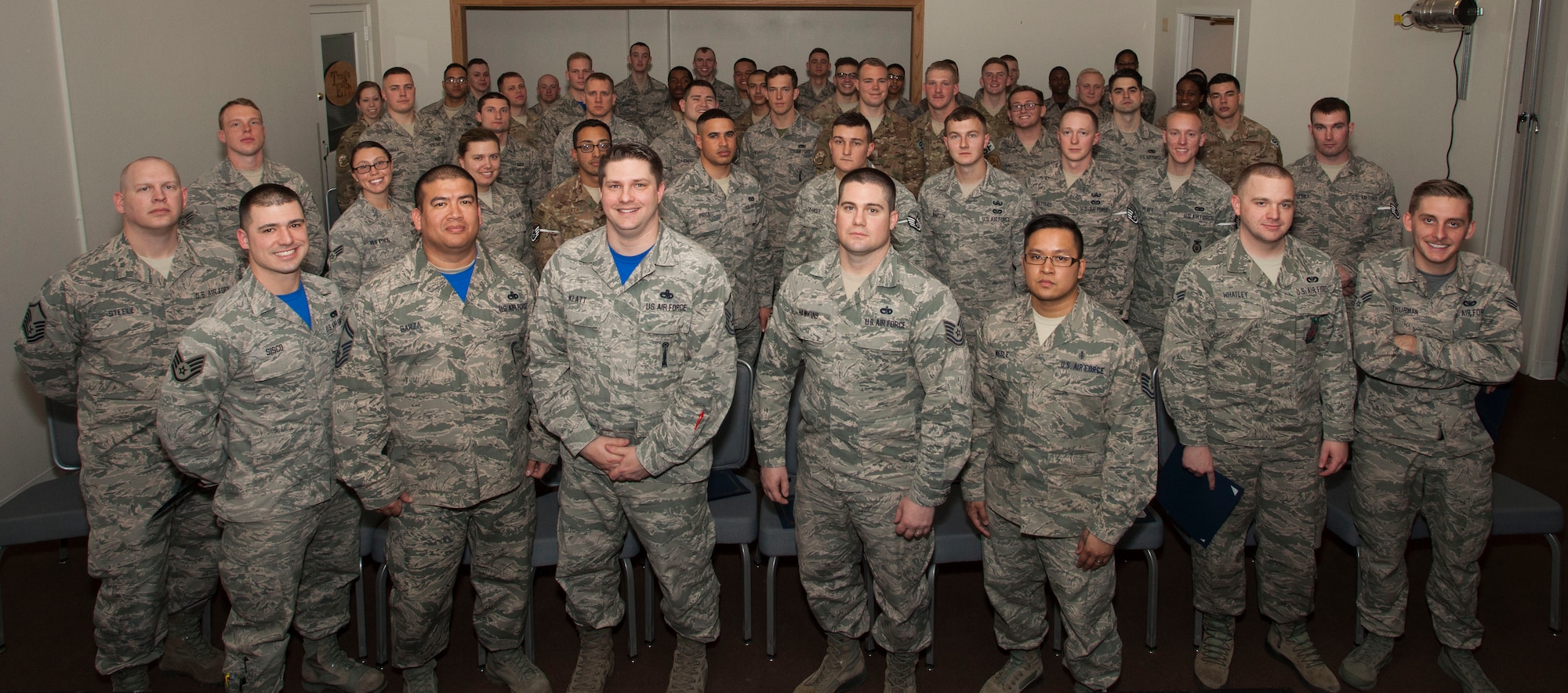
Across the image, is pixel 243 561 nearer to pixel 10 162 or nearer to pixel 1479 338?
pixel 10 162

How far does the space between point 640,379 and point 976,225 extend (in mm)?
1948

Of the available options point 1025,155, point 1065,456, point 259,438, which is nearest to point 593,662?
point 259,438

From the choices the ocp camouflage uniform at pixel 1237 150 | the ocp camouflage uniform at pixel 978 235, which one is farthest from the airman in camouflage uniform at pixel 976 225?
the ocp camouflage uniform at pixel 1237 150

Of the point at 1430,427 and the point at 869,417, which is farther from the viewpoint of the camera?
the point at 1430,427

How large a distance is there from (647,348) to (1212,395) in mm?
1776

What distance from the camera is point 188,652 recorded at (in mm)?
3496

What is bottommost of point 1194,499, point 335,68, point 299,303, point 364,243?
point 1194,499

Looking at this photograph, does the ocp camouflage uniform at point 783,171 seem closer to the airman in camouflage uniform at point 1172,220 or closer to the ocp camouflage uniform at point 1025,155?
the ocp camouflage uniform at point 1025,155

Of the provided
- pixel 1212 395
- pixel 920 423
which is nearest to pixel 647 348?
pixel 920 423

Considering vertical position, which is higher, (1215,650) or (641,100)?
(641,100)

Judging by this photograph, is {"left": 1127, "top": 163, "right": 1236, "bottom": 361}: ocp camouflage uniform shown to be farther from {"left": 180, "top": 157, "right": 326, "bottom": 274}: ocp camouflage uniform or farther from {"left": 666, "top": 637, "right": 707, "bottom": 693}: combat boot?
{"left": 180, "top": 157, "right": 326, "bottom": 274}: ocp camouflage uniform

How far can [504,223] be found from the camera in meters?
4.84

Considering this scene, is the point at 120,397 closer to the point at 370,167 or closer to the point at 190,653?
the point at 190,653

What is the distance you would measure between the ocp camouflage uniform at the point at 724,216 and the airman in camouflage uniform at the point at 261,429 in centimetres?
185
